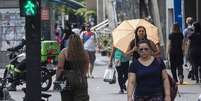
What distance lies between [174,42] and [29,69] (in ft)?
23.5

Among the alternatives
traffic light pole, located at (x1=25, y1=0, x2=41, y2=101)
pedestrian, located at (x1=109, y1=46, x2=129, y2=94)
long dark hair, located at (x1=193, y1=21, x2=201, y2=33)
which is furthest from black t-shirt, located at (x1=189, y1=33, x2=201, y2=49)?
traffic light pole, located at (x1=25, y1=0, x2=41, y2=101)

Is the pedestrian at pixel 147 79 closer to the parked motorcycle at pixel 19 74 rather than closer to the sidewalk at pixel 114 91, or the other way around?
the sidewalk at pixel 114 91

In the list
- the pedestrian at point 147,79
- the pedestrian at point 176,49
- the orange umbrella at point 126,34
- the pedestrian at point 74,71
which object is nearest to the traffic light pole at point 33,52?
the pedestrian at point 74,71

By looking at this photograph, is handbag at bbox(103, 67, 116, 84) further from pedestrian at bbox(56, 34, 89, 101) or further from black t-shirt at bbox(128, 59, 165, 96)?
black t-shirt at bbox(128, 59, 165, 96)

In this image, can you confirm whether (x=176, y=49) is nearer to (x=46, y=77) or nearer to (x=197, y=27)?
(x=197, y=27)

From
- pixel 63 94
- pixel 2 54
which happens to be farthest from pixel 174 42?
pixel 2 54

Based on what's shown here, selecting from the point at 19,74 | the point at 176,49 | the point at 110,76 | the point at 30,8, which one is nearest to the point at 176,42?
the point at 176,49

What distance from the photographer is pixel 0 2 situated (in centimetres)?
2933

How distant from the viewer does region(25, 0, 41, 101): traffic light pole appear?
12.2 metres

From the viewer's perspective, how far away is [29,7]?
1210 centimetres

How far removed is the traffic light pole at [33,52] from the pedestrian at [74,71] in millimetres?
1442

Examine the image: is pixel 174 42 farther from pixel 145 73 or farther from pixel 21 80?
pixel 145 73

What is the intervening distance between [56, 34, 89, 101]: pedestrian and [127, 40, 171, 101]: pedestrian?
1.76 metres

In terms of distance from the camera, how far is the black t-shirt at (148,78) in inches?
353
